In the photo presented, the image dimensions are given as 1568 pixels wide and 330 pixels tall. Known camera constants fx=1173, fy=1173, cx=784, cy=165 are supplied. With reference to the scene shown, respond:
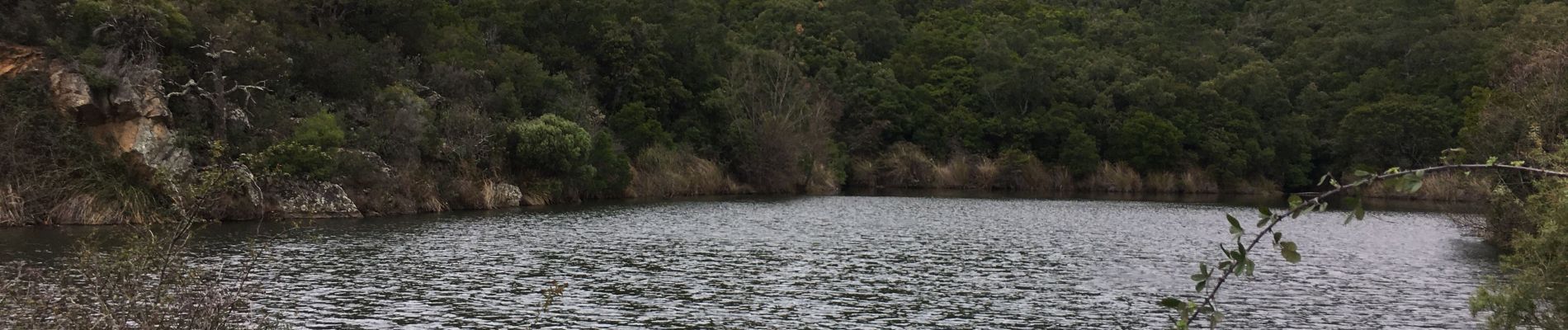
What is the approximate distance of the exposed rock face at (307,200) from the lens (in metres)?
41.8

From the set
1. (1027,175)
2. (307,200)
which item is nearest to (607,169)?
(307,200)

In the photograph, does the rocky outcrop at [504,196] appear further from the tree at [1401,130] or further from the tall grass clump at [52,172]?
the tree at [1401,130]

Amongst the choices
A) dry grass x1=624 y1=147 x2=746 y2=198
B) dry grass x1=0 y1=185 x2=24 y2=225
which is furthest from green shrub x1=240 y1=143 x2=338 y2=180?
dry grass x1=624 y1=147 x2=746 y2=198

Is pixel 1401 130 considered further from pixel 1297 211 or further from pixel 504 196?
pixel 1297 211

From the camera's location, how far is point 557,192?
186ft

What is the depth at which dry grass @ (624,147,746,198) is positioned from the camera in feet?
215

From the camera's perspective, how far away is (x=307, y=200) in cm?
4256

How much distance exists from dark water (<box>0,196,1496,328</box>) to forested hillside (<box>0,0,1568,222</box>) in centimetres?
460

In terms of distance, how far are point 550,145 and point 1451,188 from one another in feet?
172

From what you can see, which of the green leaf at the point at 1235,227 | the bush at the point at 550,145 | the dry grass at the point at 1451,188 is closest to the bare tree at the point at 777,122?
the bush at the point at 550,145

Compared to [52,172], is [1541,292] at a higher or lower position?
lower

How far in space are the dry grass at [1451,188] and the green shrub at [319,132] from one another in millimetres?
40037

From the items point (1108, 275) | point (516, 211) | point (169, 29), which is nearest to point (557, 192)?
point (516, 211)

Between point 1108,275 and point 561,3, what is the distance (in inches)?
2018
